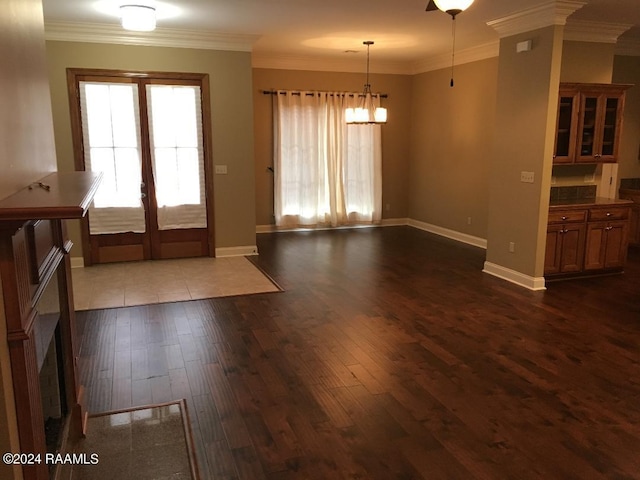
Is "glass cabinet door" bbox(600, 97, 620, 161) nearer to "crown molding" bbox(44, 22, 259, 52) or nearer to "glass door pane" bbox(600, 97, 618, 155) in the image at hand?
"glass door pane" bbox(600, 97, 618, 155)

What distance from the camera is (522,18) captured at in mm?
5234

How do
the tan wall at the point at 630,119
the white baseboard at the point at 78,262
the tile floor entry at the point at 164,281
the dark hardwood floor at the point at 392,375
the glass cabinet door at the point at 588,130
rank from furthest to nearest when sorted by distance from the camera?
the tan wall at the point at 630,119 → the white baseboard at the point at 78,262 → the glass cabinet door at the point at 588,130 → the tile floor entry at the point at 164,281 → the dark hardwood floor at the point at 392,375

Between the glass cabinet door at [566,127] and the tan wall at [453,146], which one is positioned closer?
the glass cabinet door at [566,127]

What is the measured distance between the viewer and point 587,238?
569 centimetres

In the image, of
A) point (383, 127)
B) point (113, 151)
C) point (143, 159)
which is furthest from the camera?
point (383, 127)

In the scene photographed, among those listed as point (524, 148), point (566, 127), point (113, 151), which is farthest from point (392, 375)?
point (113, 151)

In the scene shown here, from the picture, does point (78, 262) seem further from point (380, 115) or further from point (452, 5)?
point (452, 5)

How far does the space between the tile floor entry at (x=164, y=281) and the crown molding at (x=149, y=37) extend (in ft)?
8.85

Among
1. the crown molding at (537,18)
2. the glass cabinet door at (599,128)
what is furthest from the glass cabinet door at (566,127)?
the crown molding at (537,18)

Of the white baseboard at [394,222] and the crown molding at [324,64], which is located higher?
the crown molding at [324,64]

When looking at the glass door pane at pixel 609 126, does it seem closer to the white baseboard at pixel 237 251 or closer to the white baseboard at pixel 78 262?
the white baseboard at pixel 237 251

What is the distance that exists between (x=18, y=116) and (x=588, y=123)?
5.75m

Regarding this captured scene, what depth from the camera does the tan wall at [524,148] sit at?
513 centimetres

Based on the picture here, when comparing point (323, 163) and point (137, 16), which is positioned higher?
point (137, 16)
